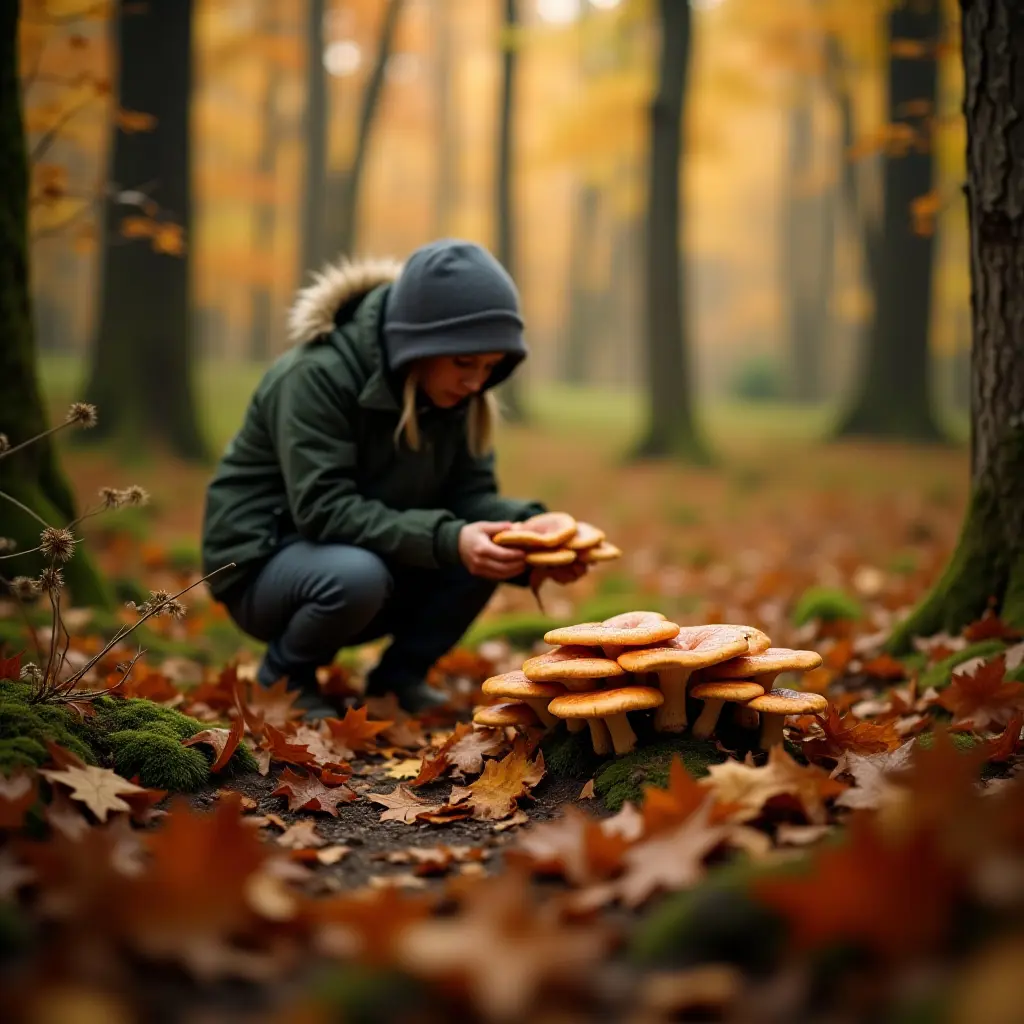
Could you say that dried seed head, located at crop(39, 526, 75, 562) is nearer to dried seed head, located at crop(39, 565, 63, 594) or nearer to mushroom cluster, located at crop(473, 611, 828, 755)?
dried seed head, located at crop(39, 565, 63, 594)

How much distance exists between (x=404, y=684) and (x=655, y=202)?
383 inches

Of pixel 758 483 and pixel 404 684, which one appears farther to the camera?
pixel 758 483

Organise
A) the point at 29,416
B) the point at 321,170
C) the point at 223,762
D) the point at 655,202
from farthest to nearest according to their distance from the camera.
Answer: the point at 321,170
the point at 655,202
the point at 29,416
the point at 223,762

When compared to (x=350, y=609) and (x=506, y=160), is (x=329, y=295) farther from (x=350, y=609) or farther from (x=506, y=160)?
(x=506, y=160)

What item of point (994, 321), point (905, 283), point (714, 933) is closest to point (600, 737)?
point (714, 933)

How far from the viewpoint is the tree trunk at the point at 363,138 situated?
14914mm

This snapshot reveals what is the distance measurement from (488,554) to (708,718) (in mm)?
1048

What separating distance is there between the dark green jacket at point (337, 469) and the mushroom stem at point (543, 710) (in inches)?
33.4

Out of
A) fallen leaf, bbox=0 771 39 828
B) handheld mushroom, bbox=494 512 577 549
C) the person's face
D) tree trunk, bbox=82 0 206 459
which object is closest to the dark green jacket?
the person's face

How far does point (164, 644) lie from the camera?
187 inches

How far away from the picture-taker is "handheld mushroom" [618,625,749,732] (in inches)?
96.3

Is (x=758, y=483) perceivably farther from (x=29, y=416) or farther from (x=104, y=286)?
(x=29, y=416)

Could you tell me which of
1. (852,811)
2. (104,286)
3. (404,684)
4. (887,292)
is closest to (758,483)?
(887,292)

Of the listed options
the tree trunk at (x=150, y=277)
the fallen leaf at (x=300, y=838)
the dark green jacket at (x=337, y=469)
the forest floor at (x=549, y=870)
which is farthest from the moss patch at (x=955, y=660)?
the tree trunk at (x=150, y=277)
